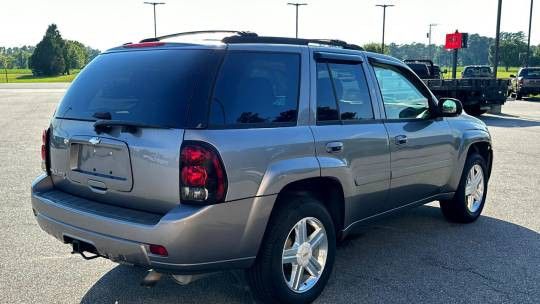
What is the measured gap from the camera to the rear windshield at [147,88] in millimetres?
3125

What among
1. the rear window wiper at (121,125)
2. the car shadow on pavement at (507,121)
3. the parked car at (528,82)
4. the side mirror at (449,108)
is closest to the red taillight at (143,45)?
the rear window wiper at (121,125)

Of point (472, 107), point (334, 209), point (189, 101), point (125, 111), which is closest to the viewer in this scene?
point (189, 101)

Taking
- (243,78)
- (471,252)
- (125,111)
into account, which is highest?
(243,78)

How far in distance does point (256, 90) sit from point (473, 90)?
53.8 feet

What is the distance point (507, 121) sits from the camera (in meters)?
17.6

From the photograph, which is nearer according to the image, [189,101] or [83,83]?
[189,101]

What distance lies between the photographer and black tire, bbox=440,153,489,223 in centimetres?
558

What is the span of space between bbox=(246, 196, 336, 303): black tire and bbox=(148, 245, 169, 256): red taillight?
25.7 inches

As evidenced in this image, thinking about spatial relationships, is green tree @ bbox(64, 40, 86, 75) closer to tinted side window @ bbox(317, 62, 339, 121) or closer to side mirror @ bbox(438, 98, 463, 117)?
side mirror @ bbox(438, 98, 463, 117)

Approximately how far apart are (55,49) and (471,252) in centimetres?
8336

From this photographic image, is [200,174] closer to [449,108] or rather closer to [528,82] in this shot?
[449,108]

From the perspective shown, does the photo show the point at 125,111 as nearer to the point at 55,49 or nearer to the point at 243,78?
the point at 243,78

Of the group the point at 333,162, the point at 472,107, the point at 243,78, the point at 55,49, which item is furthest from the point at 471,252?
the point at 55,49

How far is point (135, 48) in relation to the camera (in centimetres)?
369
